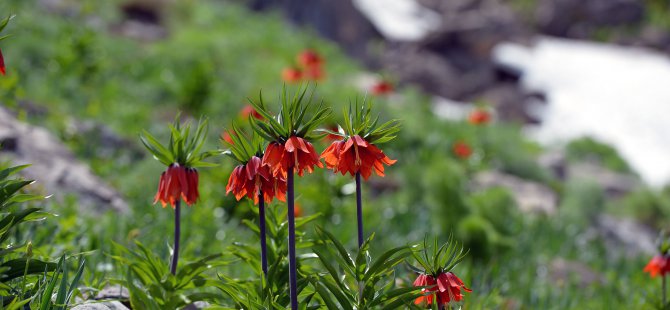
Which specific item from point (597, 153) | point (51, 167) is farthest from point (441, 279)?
point (597, 153)

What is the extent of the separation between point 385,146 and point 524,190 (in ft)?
6.54

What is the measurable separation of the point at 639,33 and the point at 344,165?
2475 cm

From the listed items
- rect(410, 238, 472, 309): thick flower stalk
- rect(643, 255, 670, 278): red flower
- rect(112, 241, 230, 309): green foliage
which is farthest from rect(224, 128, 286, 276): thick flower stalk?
rect(643, 255, 670, 278): red flower

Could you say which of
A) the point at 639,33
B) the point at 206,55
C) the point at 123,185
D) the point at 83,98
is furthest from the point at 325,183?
the point at 639,33

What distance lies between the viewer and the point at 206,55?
9.89m

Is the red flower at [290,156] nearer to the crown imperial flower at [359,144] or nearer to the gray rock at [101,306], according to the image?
the crown imperial flower at [359,144]

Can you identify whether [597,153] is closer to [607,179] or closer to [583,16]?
[607,179]

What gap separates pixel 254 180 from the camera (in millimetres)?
1894

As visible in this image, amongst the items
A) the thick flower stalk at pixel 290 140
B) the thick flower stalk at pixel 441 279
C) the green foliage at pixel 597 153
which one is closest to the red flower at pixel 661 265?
the thick flower stalk at pixel 441 279

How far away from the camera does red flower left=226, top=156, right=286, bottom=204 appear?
1.85m

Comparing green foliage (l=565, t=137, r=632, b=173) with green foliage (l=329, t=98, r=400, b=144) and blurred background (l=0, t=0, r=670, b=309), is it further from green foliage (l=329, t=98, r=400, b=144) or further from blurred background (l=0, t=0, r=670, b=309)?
green foliage (l=329, t=98, r=400, b=144)

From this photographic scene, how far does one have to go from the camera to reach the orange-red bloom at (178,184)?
2.05m

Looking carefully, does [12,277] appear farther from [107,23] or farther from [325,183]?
[107,23]

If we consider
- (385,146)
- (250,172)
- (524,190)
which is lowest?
(524,190)
